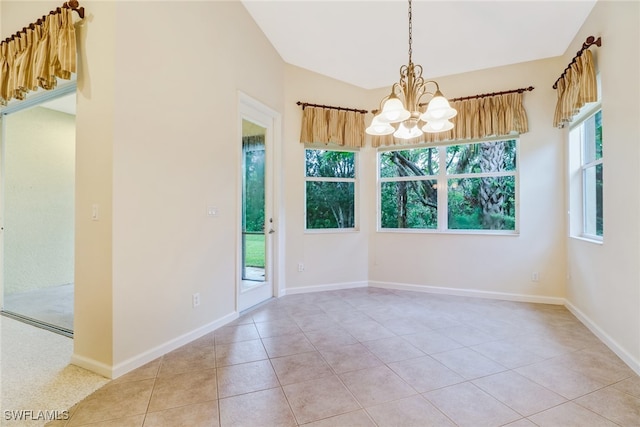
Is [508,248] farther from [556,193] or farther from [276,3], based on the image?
[276,3]

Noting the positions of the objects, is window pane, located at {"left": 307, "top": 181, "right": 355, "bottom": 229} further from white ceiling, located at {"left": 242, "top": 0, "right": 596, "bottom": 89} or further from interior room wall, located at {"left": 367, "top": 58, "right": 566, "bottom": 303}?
white ceiling, located at {"left": 242, "top": 0, "right": 596, "bottom": 89}

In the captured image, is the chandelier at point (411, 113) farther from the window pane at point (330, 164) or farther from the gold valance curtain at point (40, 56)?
the gold valance curtain at point (40, 56)

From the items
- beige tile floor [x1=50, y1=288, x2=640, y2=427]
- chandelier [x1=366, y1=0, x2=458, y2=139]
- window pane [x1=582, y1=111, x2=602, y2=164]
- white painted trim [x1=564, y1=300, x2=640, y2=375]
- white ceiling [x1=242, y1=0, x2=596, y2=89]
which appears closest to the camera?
beige tile floor [x1=50, y1=288, x2=640, y2=427]

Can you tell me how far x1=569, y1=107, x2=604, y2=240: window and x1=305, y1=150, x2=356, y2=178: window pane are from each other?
2597mm

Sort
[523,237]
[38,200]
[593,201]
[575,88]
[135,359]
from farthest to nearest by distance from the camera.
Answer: [38,200]
[523,237]
[593,201]
[575,88]
[135,359]

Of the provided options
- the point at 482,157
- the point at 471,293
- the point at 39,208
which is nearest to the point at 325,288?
the point at 471,293

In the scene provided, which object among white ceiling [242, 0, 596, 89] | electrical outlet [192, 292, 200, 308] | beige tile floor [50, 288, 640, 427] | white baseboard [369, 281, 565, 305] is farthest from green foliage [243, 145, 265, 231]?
white baseboard [369, 281, 565, 305]

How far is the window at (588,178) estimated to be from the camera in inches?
114

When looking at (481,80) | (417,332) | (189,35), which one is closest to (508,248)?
(417,332)

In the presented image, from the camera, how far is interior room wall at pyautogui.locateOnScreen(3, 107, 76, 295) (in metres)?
3.73

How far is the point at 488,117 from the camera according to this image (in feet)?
12.3

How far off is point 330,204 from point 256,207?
1.17 meters

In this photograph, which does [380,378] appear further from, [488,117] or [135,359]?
[488,117]

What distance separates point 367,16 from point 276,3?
3.14 feet
